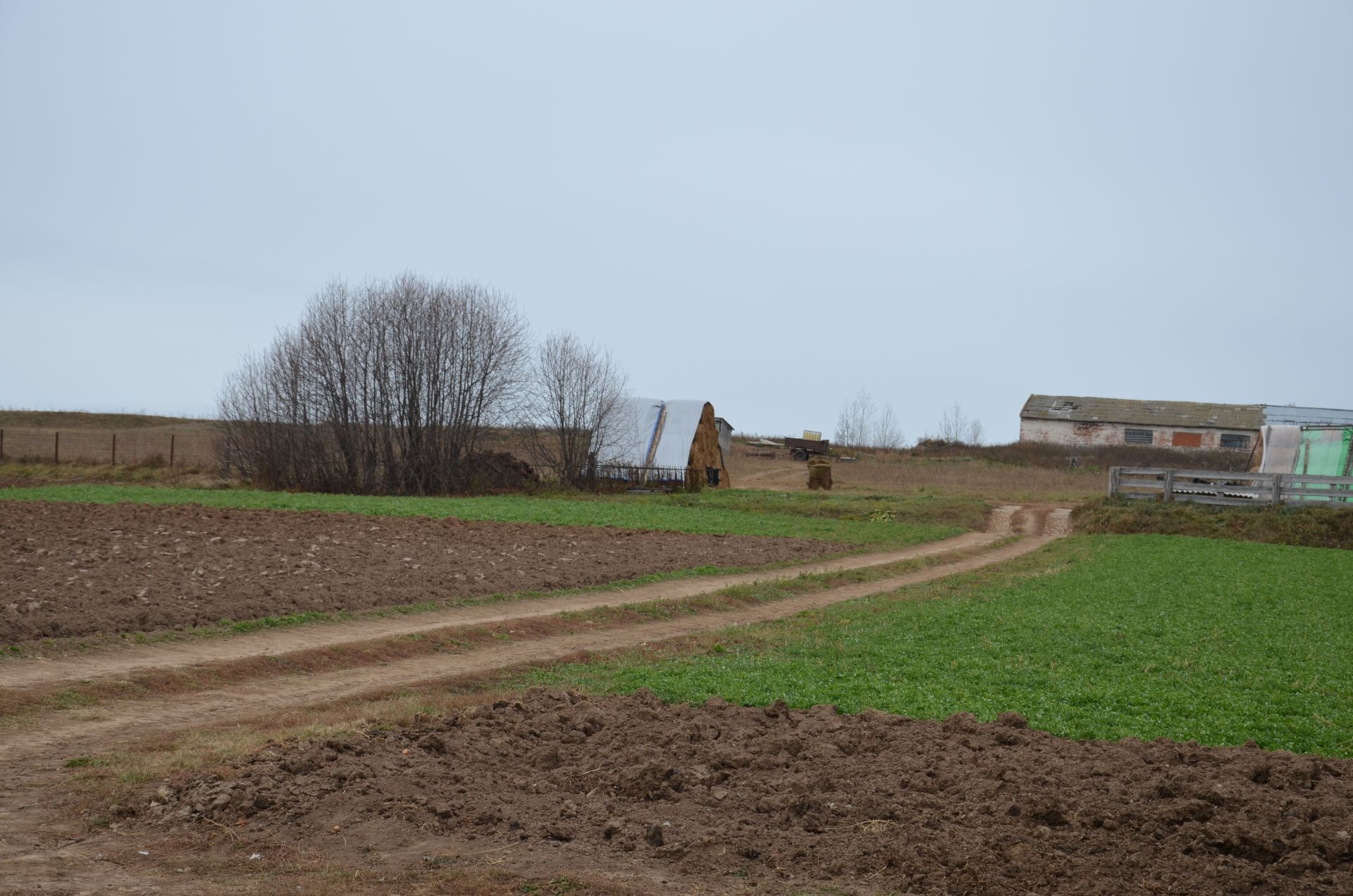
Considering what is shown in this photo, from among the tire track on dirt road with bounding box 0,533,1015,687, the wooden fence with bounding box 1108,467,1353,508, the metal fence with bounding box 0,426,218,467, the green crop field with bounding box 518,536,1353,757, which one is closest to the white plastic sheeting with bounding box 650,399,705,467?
the wooden fence with bounding box 1108,467,1353,508

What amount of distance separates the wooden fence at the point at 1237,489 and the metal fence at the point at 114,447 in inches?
1579

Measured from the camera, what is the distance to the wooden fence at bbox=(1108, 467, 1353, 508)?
102 feet

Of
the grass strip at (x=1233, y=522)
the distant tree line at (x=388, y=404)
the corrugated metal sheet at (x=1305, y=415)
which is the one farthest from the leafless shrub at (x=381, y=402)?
the corrugated metal sheet at (x=1305, y=415)

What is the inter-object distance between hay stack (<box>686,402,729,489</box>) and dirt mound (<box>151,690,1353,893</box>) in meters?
38.6

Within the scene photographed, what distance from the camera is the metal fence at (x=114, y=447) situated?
52031mm

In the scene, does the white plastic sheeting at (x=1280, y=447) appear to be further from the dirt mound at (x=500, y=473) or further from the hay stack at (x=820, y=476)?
the dirt mound at (x=500, y=473)

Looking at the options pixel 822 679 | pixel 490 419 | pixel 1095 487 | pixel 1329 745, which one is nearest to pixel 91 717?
pixel 822 679

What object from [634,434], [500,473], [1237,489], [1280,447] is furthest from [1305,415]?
[500,473]

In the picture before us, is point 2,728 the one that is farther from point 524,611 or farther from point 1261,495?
point 1261,495

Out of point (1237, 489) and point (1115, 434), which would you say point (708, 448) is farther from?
point (1115, 434)

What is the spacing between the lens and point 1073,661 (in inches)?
427

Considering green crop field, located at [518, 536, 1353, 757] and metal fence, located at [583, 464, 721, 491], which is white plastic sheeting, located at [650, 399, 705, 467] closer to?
metal fence, located at [583, 464, 721, 491]

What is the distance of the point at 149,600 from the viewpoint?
14000mm

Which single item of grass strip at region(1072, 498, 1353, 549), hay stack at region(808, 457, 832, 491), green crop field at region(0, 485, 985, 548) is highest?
hay stack at region(808, 457, 832, 491)
